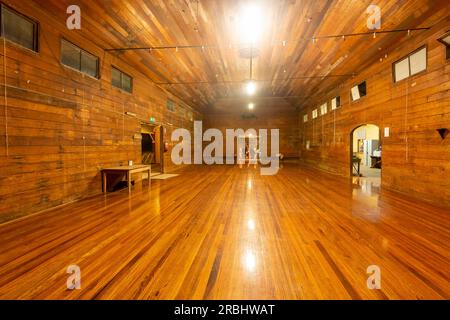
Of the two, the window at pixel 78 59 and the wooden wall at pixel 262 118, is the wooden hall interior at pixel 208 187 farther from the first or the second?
the wooden wall at pixel 262 118

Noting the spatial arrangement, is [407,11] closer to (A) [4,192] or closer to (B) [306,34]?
(B) [306,34]

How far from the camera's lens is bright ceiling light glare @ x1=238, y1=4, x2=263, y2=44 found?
4.14m

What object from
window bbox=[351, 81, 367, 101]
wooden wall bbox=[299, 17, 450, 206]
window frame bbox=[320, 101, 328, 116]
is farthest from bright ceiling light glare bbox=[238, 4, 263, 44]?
window frame bbox=[320, 101, 328, 116]

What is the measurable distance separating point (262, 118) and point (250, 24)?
10624 millimetres

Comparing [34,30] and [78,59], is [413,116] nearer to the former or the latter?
[78,59]

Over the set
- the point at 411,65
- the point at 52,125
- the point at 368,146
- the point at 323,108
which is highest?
the point at 323,108

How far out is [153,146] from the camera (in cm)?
1071

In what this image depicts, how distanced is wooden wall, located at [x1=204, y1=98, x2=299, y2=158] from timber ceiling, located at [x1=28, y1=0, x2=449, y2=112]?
6.75m

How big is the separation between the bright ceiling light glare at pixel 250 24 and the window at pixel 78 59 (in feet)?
11.3

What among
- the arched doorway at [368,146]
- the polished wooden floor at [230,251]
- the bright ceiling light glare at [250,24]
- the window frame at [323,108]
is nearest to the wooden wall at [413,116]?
the polished wooden floor at [230,251]

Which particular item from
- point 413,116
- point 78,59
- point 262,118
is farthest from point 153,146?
point 413,116

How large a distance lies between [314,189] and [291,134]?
31.6ft

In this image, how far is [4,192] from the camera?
3215 millimetres

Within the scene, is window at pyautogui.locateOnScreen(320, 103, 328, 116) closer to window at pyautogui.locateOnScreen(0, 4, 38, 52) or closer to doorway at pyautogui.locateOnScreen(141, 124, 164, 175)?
doorway at pyautogui.locateOnScreen(141, 124, 164, 175)
